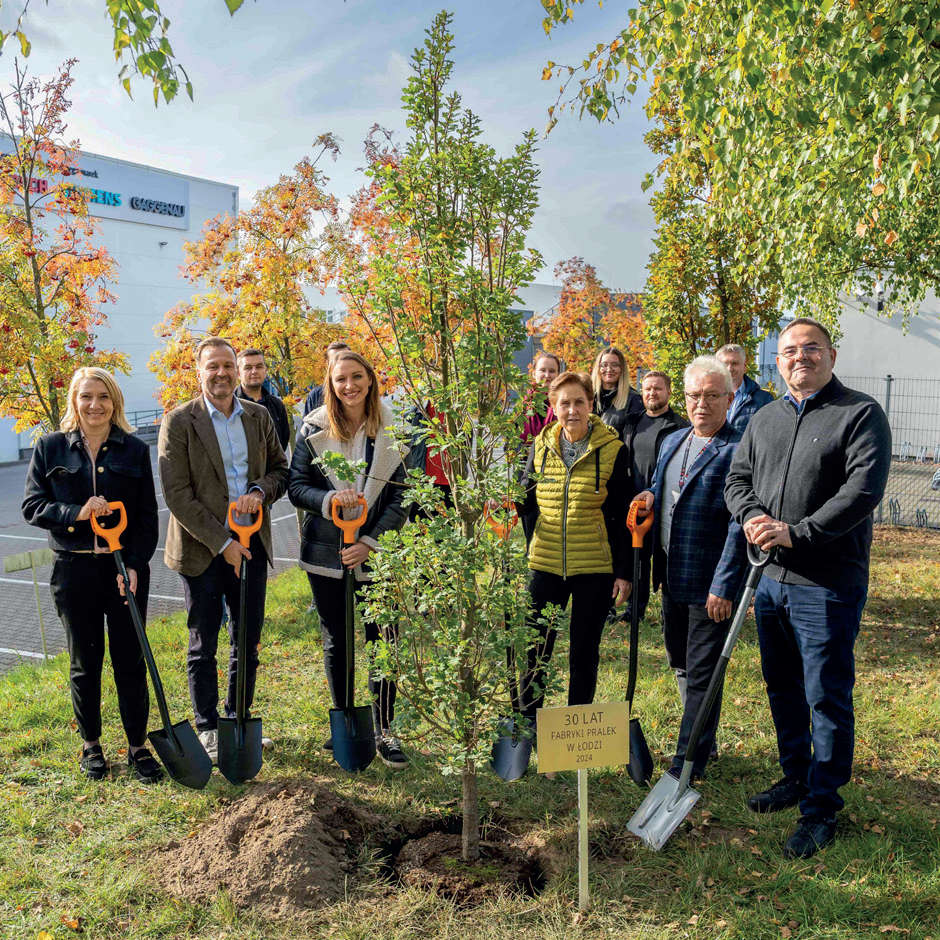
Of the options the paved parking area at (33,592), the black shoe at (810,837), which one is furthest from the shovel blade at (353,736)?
the paved parking area at (33,592)

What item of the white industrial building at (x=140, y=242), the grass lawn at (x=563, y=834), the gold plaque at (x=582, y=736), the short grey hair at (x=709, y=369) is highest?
the white industrial building at (x=140, y=242)

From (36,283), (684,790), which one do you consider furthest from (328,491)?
(36,283)

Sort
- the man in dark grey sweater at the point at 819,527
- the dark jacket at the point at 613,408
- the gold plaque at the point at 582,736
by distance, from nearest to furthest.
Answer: the gold plaque at the point at 582,736 < the man in dark grey sweater at the point at 819,527 < the dark jacket at the point at 613,408

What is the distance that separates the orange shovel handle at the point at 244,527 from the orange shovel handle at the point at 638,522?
1.96m

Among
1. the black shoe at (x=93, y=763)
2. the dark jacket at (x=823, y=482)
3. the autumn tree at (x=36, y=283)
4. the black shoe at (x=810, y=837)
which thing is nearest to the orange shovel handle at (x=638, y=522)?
the dark jacket at (x=823, y=482)

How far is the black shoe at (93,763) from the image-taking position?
4117 millimetres

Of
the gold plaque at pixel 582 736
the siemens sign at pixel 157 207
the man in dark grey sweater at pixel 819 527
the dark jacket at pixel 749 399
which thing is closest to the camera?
the gold plaque at pixel 582 736

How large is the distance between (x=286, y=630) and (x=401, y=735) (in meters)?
3.73

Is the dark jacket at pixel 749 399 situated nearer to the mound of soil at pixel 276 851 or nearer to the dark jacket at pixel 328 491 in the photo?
the dark jacket at pixel 328 491

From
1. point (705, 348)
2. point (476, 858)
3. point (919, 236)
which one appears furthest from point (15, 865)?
point (919, 236)

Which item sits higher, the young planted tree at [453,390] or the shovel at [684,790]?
the young planted tree at [453,390]

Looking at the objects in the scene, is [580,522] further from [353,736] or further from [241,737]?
[241,737]

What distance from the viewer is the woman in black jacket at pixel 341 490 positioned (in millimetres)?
4082

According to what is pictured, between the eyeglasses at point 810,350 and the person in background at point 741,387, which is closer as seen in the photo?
the eyeglasses at point 810,350
